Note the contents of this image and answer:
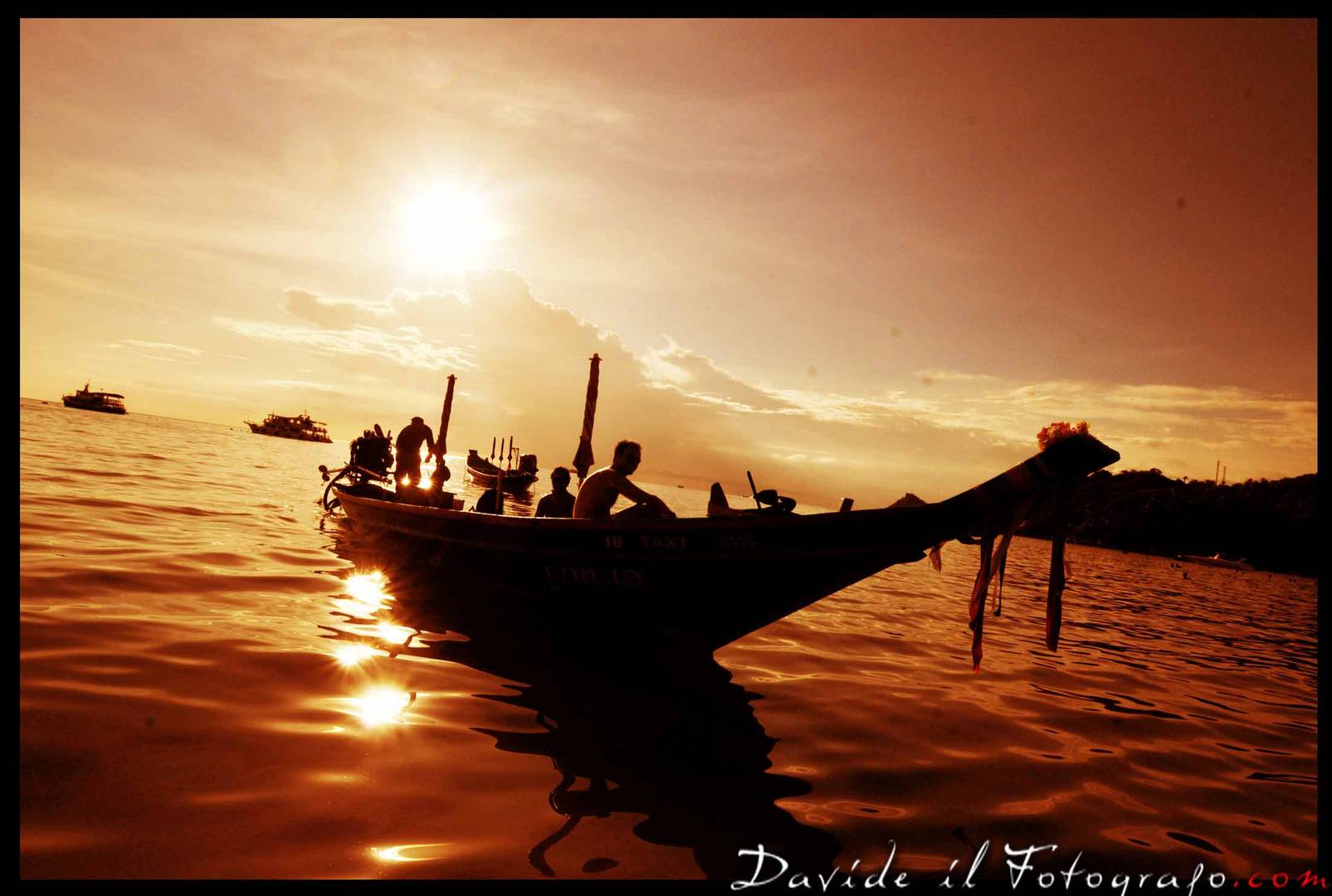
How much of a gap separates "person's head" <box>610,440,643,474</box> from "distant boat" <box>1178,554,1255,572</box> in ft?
208

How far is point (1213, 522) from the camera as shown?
61094mm

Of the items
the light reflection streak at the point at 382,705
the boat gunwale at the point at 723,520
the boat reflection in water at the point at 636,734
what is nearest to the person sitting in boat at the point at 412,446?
the boat reflection in water at the point at 636,734

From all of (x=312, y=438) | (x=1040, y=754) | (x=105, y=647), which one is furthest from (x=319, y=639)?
(x=312, y=438)

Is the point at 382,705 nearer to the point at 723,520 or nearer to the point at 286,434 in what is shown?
the point at 723,520

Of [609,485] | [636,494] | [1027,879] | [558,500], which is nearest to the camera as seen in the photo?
[1027,879]

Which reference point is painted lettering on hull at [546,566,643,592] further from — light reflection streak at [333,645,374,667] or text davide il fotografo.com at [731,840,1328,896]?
text davide il fotografo.com at [731,840,1328,896]

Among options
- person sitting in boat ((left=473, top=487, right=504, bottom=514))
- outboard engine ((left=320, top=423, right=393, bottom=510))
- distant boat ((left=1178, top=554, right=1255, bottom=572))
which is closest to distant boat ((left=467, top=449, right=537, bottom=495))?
outboard engine ((left=320, top=423, right=393, bottom=510))

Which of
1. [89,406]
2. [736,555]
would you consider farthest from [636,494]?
[89,406]

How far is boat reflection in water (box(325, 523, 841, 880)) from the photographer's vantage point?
348cm

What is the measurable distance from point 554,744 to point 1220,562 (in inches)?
A: 2669

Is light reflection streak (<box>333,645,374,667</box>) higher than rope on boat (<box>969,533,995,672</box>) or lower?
lower

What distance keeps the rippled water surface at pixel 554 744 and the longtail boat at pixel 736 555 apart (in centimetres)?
59

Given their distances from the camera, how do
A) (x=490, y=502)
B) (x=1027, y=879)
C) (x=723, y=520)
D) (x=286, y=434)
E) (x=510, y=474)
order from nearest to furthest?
(x=1027, y=879), (x=723, y=520), (x=490, y=502), (x=510, y=474), (x=286, y=434)

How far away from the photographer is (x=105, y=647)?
500cm
